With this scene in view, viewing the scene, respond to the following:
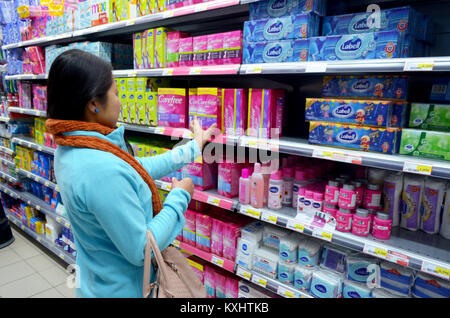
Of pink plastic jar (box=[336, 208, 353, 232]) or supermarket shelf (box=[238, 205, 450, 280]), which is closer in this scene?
supermarket shelf (box=[238, 205, 450, 280])

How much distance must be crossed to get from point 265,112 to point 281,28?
18.5 inches

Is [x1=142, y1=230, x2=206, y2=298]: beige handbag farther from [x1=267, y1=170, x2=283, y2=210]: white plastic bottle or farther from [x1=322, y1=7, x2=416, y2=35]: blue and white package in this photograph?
[x1=322, y1=7, x2=416, y2=35]: blue and white package

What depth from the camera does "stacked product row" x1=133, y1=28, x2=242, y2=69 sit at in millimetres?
1871

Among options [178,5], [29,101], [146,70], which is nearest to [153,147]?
[146,70]

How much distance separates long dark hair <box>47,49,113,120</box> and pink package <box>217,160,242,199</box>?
42.7 inches

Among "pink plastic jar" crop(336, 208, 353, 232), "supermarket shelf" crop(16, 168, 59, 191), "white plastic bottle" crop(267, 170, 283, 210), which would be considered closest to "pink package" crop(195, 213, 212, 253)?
"white plastic bottle" crop(267, 170, 283, 210)

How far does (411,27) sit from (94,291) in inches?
72.0

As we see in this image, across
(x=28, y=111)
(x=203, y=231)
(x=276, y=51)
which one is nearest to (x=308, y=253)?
(x=203, y=231)

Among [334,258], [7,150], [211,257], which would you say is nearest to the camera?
[334,258]

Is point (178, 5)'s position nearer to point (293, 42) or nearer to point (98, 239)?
point (293, 42)

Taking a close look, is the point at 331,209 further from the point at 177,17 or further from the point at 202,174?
the point at 177,17

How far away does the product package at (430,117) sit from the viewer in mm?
1349

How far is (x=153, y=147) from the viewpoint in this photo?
2.39 m

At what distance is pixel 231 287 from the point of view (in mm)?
2182
